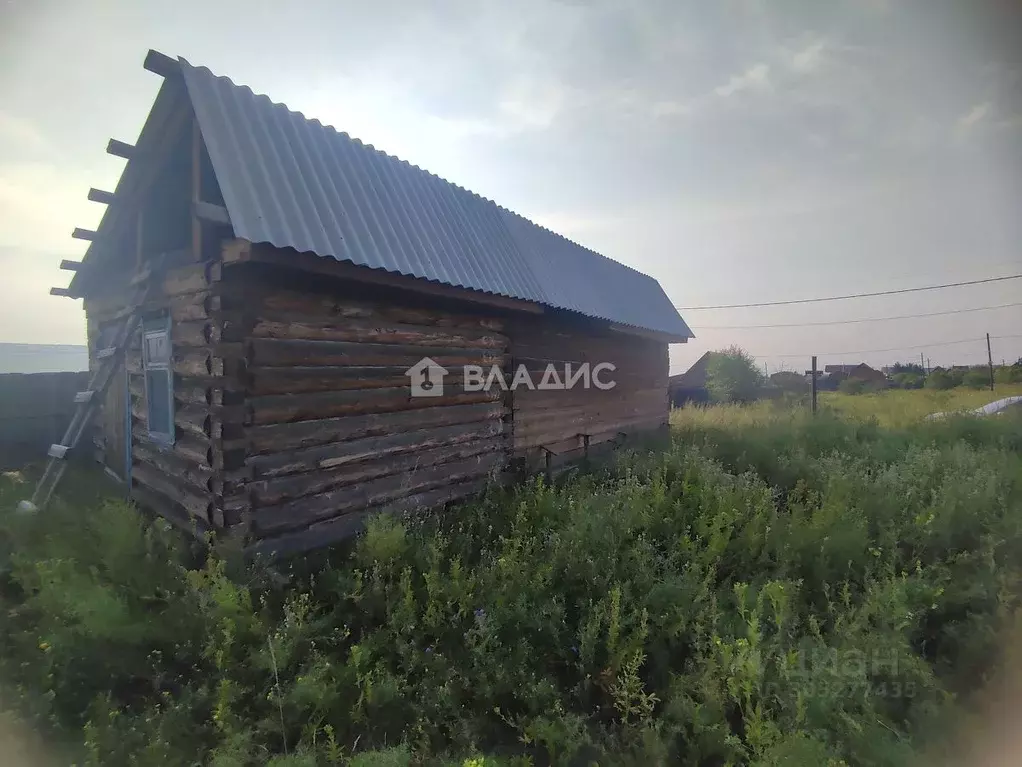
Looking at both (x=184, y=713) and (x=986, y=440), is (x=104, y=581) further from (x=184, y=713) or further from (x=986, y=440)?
(x=986, y=440)

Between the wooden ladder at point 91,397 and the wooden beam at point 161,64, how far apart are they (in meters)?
1.96

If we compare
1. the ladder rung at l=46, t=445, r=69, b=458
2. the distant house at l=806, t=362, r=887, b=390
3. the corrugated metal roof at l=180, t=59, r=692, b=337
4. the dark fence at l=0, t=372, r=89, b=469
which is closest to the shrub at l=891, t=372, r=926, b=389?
the distant house at l=806, t=362, r=887, b=390

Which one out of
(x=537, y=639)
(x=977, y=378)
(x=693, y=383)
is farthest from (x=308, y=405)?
(x=977, y=378)

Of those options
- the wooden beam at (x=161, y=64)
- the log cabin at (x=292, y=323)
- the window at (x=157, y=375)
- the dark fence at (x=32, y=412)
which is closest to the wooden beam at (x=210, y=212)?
the log cabin at (x=292, y=323)

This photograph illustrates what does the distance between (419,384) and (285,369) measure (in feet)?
5.15

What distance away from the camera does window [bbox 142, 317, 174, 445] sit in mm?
4852

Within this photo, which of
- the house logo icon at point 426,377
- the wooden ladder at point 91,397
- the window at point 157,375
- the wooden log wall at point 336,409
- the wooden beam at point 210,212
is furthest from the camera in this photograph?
the house logo icon at point 426,377

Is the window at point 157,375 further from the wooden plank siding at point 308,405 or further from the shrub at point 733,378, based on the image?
the shrub at point 733,378

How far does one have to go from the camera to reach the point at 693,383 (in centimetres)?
3219

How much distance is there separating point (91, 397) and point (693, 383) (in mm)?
32119

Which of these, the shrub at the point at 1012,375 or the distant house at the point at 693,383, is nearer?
the shrub at the point at 1012,375

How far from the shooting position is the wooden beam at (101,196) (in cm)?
503

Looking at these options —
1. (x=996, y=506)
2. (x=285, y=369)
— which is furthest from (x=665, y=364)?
(x=285, y=369)

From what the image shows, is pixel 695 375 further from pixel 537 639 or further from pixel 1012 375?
pixel 537 639
